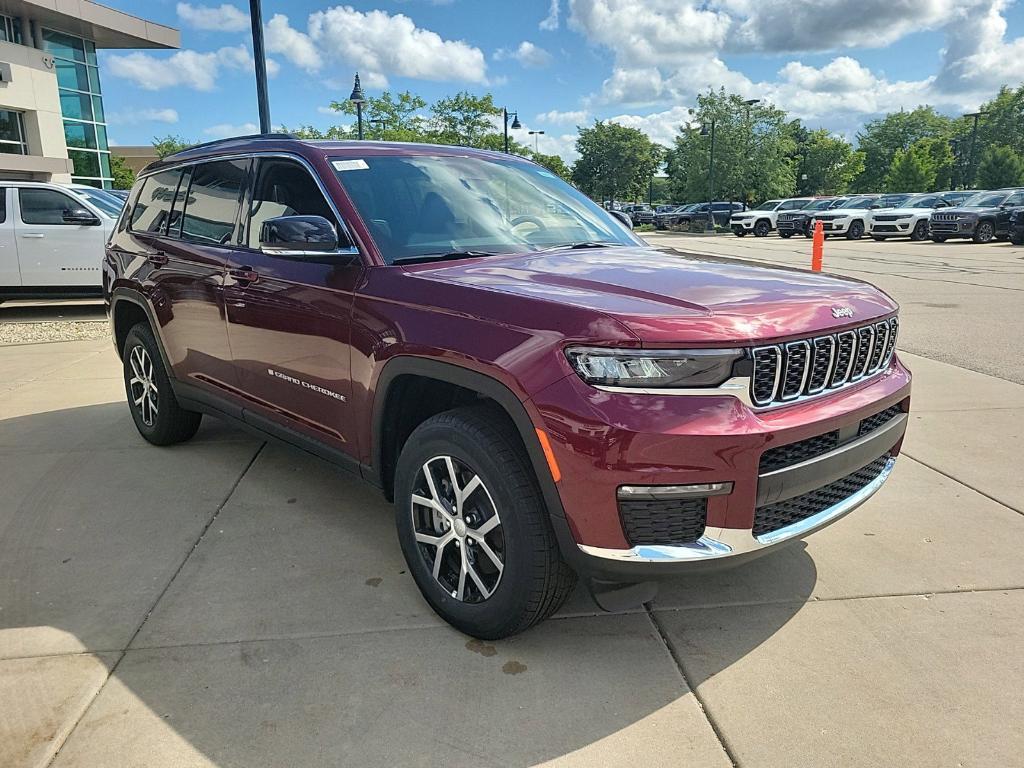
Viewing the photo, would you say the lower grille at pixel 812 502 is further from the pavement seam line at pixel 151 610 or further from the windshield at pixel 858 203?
the windshield at pixel 858 203

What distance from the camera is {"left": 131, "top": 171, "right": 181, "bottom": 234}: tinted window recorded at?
4.72m

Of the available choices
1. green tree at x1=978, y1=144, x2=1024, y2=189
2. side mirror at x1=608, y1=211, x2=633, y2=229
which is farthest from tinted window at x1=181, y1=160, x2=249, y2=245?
green tree at x1=978, y1=144, x2=1024, y2=189

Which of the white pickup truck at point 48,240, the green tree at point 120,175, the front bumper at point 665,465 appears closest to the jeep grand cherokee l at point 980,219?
the white pickup truck at point 48,240

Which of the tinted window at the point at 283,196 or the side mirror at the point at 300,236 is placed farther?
the tinted window at the point at 283,196

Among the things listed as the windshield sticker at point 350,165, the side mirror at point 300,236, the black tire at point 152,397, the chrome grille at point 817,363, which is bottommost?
the black tire at point 152,397

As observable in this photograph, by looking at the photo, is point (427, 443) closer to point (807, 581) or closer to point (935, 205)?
point (807, 581)

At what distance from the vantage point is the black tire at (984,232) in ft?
82.4

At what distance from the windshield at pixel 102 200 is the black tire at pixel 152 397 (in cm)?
702

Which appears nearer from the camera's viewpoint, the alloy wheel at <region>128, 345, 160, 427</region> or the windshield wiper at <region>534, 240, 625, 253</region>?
the windshield wiper at <region>534, 240, 625, 253</region>

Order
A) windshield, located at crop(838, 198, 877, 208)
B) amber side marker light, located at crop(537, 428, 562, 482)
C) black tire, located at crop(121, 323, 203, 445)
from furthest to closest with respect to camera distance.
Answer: windshield, located at crop(838, 198, 877, 208)
black tire, located at crop(121, 323, 203, 445)
amber side marker light, located at crop(537, 428, 562, 482)

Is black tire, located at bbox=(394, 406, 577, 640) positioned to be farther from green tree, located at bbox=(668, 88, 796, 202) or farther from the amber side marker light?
green tree, located at bbox=(668, 88, 796, 202)

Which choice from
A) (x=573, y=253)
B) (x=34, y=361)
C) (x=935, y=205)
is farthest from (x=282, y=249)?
(x=935, y=205)

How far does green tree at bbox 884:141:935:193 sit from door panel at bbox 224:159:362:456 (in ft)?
207

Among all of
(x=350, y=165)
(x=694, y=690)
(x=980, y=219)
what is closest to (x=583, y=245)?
(x=350, y=165)
